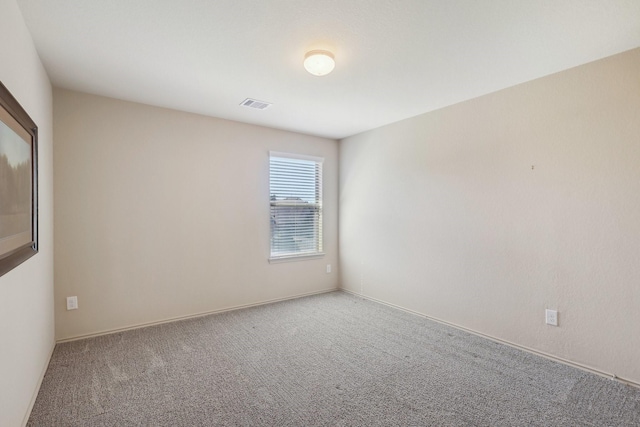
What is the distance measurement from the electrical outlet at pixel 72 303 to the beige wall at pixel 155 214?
0.04 meters

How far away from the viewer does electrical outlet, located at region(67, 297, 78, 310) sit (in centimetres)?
286

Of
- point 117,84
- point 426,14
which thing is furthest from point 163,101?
point 426,14

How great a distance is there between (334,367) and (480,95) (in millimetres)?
2877

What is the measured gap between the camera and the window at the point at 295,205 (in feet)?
13.7

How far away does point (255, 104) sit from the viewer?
3227 mm

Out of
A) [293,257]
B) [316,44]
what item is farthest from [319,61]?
[293,257]

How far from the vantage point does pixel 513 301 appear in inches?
109

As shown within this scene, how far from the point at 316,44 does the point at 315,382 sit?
2.39 metres

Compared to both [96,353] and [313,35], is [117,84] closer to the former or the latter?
[313,35]

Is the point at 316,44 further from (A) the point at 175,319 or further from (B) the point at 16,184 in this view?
(A) the point at 175,319

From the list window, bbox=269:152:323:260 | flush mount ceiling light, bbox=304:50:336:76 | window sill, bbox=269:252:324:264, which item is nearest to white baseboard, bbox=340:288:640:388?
window sill, bbox=269:252:324:264

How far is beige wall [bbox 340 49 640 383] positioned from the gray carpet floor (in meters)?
0.34

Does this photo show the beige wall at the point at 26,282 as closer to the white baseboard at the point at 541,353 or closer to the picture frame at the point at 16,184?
the picture frame at the point at 16,184

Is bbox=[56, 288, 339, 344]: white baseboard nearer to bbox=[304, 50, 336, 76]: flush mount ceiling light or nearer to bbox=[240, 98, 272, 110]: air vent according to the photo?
bbox=[240, 98, 272, 110]: air vent
